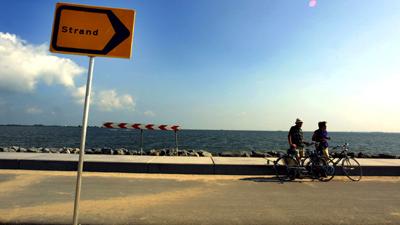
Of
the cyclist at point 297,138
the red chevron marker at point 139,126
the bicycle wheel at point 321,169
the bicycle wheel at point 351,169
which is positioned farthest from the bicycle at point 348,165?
the red chevron marker at point 139,126

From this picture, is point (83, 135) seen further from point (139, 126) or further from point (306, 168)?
point (139, 126)

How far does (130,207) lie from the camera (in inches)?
226

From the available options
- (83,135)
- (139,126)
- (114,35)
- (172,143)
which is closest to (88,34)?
(114,35)

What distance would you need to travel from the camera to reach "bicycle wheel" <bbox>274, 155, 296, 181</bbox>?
9.19m

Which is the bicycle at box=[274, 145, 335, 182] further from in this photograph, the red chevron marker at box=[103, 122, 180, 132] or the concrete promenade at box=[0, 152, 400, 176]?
the red chevron marker at box=[103, 122, 180, 132]

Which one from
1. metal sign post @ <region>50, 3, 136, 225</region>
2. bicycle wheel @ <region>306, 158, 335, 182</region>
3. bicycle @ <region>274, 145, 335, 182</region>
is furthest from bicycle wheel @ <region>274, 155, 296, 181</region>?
metal sign post @ <region>50, 3, 136, 225</region>

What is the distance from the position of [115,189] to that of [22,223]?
2614mm

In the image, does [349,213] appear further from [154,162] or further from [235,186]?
[154,162]

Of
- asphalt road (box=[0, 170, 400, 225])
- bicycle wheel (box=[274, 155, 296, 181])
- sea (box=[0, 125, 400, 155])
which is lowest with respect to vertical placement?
sea (box=[0, 125, 400, 155])

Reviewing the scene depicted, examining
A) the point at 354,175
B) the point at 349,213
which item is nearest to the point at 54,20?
the point at 349,213

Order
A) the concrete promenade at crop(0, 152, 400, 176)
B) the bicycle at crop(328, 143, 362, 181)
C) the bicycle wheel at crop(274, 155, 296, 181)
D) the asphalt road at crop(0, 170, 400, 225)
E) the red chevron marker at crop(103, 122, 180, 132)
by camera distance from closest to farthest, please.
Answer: the asphalt road at crop(0, 170, 400, 225) → the bicycle wheel at crop(274, 155, 296, 181) → the bicycle at crop(328, 143, 362, 181) → the concrete promenade at crop(0, 152, 400, 176) → the red chevron marker at crop(103, 122, 180, 132)

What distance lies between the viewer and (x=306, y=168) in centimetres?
938

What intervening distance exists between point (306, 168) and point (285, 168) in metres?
0.62

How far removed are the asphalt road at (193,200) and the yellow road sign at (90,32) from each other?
9.35ft
